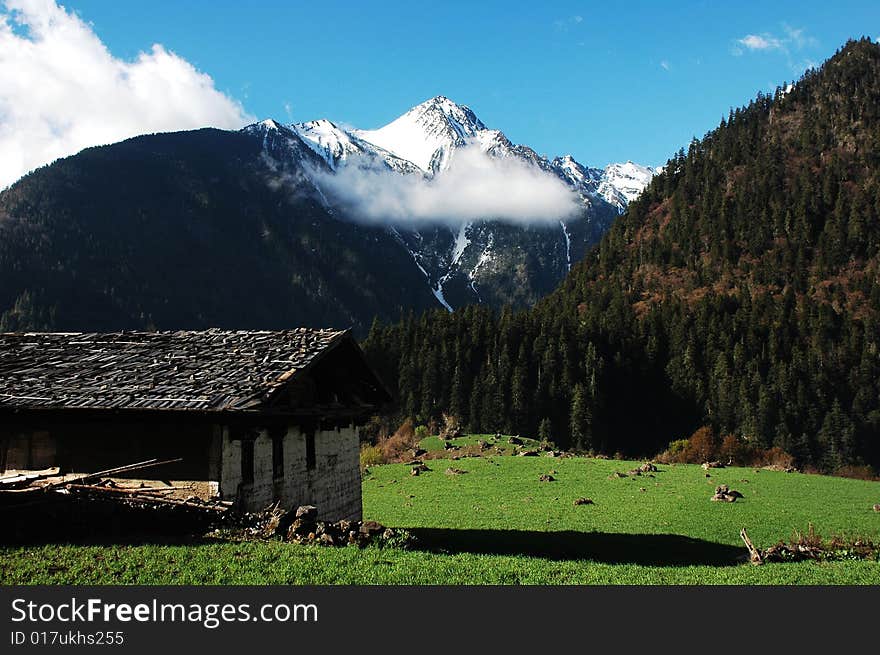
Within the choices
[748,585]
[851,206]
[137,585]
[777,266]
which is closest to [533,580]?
[748,585]

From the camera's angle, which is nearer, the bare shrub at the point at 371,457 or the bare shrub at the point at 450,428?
the bare shrub at the point at 371,457

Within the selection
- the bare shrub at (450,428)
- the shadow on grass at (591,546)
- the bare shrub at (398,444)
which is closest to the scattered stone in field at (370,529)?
the shadow on grass at (591,546)

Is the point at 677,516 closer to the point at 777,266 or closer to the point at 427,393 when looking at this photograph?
the point at 427,393

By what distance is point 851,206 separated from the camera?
403 ft

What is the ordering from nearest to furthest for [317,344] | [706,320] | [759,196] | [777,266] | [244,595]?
[244,595] < [317,344] < [706,320] < [777,266] < [759,196]

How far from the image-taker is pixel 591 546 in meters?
24.2

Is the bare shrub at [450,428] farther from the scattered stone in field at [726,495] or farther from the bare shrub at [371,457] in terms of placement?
the scattered stone in field at [726,495]

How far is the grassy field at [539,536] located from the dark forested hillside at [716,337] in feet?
127

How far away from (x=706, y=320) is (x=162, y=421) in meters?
99.8

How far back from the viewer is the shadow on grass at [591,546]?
2159cm

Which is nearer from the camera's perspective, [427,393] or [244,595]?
[244,595]

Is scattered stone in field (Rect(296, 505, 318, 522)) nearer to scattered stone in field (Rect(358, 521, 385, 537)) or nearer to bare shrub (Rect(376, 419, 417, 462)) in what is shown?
scattered stone in field (Rect(358, 521, 385, 537))

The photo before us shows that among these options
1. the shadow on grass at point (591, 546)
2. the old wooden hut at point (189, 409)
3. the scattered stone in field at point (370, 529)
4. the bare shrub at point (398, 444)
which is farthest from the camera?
the bare shrub at point (398, 444)

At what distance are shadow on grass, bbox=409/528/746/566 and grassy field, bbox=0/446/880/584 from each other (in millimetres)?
79
